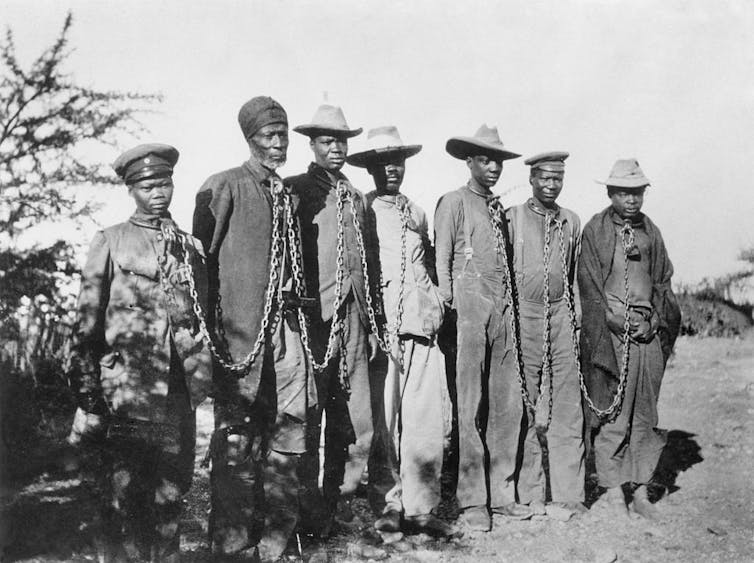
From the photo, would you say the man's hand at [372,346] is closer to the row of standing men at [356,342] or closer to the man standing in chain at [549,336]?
the row of standing men at [356,342]

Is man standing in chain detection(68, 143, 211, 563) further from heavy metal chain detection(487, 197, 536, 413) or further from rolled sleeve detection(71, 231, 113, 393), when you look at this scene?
heavy metal chain detection(487, 197, 536, 413)

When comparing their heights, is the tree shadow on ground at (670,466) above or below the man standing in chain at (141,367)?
below

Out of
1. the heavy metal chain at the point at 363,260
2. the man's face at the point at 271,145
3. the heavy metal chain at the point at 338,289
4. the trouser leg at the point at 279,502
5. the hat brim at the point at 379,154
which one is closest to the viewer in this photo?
the trouser leg at the point at 279,502

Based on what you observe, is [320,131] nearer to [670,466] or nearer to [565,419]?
[565,419]

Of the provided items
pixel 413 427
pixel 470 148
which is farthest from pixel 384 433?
pixel 470 148

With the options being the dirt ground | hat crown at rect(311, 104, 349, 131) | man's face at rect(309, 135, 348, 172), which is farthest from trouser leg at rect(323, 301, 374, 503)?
hat crown at rect(311, 104, 349, 131)

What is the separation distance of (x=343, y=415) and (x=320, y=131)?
1.93 meters

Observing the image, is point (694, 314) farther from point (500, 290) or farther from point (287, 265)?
point (287, 265)

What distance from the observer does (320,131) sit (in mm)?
5160

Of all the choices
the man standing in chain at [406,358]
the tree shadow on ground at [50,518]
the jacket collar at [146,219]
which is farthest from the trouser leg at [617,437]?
the tree shadow on ground at [50,518]

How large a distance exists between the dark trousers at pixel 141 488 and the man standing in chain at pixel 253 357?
11.7 inches

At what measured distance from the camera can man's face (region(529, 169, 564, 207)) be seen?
19.4 ft

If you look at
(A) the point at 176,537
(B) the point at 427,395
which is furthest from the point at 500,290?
(A) the point at 176,537

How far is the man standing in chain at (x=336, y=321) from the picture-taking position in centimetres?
492
